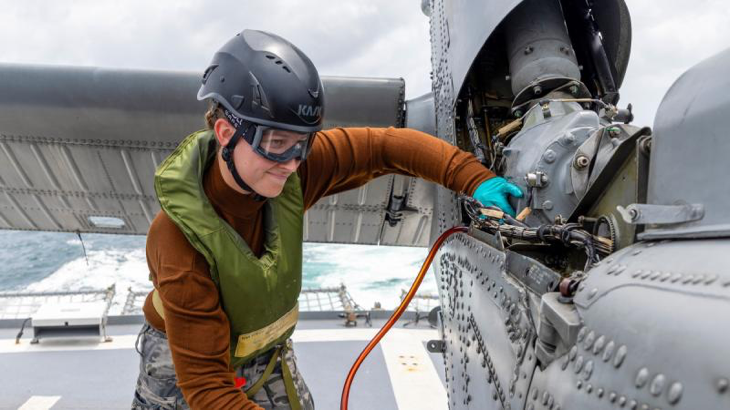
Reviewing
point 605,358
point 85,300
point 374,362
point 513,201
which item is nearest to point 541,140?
point 513,201

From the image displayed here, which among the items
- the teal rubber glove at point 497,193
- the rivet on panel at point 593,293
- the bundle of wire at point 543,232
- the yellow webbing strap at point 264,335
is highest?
the teal rubber glove at point 497,193

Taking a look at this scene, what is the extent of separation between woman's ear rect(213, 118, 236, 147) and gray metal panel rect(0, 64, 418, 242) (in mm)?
1872

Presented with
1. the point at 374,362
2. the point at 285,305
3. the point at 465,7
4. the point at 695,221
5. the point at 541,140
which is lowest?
the point at 374,362

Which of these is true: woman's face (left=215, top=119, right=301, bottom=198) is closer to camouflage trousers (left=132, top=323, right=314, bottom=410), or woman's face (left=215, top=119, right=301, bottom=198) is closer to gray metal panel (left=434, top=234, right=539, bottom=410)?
gray metal panel (left=434, top=234, right=539, bottom=410)

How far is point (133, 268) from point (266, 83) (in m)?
20.5

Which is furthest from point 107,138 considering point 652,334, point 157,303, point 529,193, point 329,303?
point 329,303

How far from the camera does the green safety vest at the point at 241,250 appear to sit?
208 cm

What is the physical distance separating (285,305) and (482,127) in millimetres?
1579

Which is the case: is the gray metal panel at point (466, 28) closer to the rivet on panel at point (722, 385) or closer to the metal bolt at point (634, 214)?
the metal bolt at point (634, 214)

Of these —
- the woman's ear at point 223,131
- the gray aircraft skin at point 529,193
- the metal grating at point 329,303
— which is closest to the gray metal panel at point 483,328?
the gray aircraft skin at point 529,193

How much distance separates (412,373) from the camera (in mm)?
6582

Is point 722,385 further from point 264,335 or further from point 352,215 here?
point 352,215

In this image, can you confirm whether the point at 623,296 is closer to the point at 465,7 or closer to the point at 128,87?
the point at 465,7

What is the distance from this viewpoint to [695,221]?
1.13 metres
